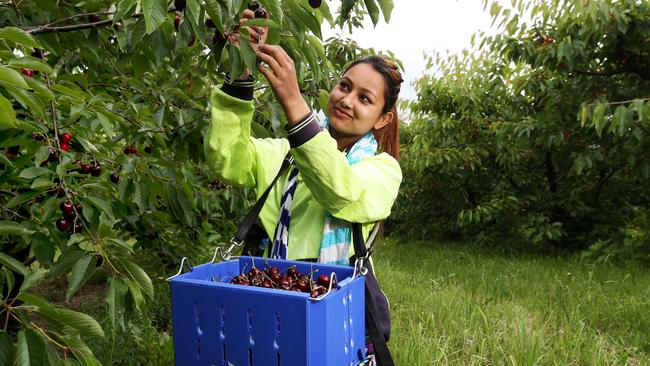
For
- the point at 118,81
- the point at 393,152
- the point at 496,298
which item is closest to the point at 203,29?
the point at 393,152

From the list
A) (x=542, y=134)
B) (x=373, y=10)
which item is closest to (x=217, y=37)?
(x=373, y=10)

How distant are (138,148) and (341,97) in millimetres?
948

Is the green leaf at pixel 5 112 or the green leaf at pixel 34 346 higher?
the green leaf at pixel 5 112

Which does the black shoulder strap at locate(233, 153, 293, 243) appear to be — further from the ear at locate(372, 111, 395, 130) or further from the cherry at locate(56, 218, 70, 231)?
the cherry at locate(56, 218, 70, 231)

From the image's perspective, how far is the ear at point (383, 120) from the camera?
153 cm

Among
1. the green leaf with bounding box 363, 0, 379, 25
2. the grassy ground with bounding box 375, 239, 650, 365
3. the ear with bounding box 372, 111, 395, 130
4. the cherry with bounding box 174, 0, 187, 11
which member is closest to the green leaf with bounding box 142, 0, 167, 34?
the cherry with bounding box 174, 0, 187, 11

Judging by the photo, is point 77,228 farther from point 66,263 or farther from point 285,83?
point 285,83

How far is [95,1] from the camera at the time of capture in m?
1.57

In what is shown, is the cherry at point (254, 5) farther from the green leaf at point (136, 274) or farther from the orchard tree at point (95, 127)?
the green leaf at point (136, 274)

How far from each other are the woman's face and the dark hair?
0.02 metres

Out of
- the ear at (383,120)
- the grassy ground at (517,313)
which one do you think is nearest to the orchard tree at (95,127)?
the ear at (383,120)

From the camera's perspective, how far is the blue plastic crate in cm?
92

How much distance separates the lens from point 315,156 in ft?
3.51

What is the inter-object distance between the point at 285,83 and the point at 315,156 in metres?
0.16
